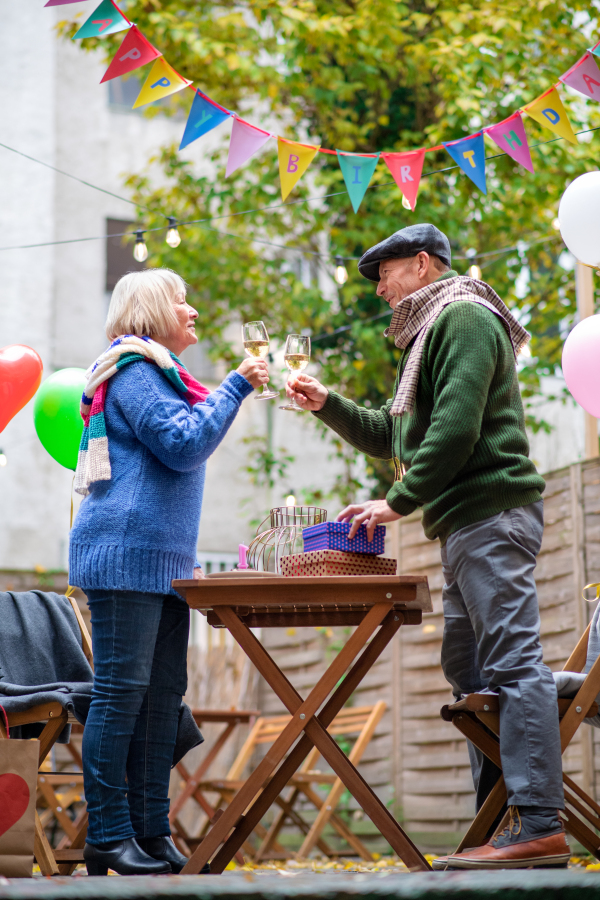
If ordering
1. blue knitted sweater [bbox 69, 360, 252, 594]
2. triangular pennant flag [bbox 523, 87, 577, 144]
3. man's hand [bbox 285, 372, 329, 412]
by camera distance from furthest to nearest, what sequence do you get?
1. triangular pennant flag [bbox 523, 87, 577, 144]
2. man's hand [bbox 285, 372, 329, 412]
3. blue knitted sweater [bbox 69, 360, 252, 594]

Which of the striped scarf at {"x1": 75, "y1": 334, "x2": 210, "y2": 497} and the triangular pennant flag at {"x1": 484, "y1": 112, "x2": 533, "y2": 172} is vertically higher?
the triangular pennant flag at {"x1": 484, "y1": 112, "x2": 533, "y2": 172}

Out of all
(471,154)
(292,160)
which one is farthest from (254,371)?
(471,154)

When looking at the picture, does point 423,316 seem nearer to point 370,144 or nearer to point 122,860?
point 122,860

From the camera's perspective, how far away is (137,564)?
2.46 metres

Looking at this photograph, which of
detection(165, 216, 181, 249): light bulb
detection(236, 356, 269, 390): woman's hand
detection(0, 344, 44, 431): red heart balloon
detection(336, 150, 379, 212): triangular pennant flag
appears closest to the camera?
detection(236, 356, 269, 390): woman's hand

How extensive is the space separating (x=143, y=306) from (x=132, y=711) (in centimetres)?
108

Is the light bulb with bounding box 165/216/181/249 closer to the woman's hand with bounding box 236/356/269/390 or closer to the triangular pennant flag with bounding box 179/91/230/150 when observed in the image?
the triangular pennant flag with bounding box 179/91/230/150

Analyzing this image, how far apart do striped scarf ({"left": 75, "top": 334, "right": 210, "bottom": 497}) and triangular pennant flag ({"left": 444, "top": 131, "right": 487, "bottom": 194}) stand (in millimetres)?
A: 2048

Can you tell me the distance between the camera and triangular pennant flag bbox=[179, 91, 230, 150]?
4094mm

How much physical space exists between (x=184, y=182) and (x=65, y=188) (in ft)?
8.12

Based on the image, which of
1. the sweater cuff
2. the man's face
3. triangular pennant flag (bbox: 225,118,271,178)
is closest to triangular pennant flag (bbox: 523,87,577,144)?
triangular pennant flag (bbox: 225,118,271,178)

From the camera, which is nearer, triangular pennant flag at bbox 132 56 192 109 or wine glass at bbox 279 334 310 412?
wine glass at bbox 279 334 310 412

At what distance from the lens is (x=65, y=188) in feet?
31.9

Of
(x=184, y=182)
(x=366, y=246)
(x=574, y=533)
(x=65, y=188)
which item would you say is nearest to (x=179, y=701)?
(x=574, y=533)
